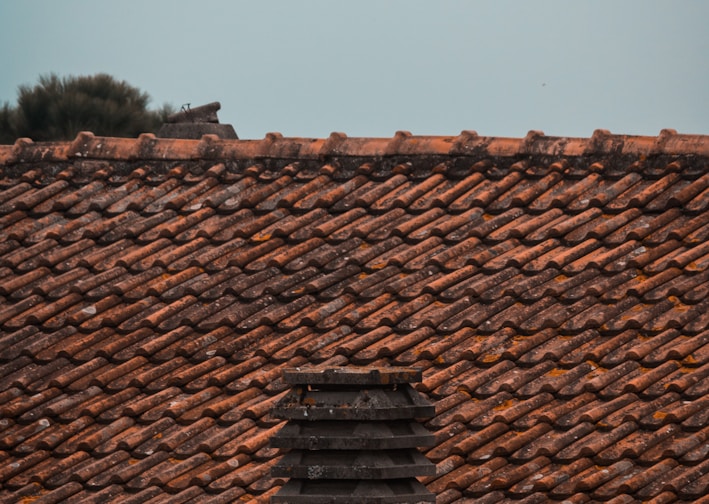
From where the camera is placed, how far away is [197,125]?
1385 cm

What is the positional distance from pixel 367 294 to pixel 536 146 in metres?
2.05

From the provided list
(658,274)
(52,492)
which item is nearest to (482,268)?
(658,274)

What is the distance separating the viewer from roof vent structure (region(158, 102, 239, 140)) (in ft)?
45.5

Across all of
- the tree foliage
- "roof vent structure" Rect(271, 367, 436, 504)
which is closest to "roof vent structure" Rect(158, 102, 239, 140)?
"roof vent structure" Rect(271, 367, 436, 504)

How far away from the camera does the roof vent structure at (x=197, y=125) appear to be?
45.5 feet

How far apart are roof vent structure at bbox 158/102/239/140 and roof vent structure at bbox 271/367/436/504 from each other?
713 centimetres

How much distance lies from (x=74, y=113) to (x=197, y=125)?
82.0 feet

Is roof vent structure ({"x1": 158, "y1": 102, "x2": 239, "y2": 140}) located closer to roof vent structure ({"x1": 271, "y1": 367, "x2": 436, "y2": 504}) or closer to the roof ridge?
the roof ridge

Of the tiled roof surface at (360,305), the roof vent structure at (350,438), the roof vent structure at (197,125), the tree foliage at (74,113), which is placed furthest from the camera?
the tree foliage at (74,113)

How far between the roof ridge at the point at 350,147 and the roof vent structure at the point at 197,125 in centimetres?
138

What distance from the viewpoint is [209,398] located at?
9391 millimetres

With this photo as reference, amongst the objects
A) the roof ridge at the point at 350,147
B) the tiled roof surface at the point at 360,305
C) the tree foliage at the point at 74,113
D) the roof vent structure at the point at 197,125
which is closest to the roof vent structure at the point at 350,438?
the tiled roof surface at the point at 360,305

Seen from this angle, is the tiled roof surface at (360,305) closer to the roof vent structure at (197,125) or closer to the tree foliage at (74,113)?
the roof vent structure at (197,125)

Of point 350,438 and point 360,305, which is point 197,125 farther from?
point 350,438
